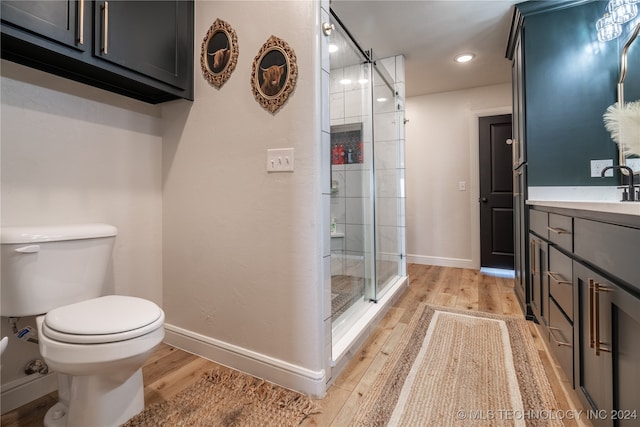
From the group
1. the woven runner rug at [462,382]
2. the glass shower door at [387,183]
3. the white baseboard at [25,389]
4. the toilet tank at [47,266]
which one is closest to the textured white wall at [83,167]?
the white baseboard at [25,389]

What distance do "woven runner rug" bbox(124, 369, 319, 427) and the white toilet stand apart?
0.12 meters

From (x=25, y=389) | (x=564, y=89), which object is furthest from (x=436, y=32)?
(x=25, y=389)

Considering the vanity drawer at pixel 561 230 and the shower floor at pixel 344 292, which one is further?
the shower floor at pixel 344 292

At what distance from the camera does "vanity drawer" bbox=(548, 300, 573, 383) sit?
4.13ft

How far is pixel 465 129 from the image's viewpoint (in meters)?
3.73

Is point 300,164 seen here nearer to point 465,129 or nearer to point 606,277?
point 606,277

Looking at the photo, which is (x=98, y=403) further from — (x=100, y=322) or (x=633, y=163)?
(x=633, y=163)

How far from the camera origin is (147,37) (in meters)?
1.47

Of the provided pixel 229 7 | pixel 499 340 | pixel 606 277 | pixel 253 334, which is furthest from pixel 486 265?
Result: pixel 229 7

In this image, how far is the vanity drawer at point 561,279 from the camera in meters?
1.25

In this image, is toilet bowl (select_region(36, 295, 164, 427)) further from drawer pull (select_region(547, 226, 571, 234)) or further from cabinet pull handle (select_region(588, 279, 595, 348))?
drawer pull (select_region(547, 226, 571, 234))

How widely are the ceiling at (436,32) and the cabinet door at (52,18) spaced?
161 cm

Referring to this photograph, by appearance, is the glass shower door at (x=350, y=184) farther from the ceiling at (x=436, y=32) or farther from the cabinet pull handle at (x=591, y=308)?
the cabinet pull handle at (x=591, y=308)

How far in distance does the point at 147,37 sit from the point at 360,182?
5.03ft
